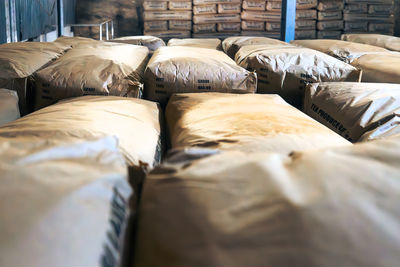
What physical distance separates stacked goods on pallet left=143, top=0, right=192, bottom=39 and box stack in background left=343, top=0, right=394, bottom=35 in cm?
282

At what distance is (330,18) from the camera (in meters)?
7.89

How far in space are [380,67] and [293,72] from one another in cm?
70

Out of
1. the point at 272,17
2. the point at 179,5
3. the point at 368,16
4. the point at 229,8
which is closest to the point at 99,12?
the point at 179,5

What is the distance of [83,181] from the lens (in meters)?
0.82

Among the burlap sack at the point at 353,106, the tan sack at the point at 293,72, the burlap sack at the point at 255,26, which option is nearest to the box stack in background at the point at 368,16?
the burlap sack at the point at 255,26

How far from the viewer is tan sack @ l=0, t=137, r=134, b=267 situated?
0.68m

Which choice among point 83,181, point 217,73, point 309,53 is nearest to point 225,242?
point 83,181

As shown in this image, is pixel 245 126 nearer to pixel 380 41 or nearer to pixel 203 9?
pixel 380 41

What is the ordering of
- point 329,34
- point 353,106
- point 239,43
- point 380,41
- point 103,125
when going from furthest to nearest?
1. point 329,34
2. point 380,41
3. point 239,43
4. point 353,106
5. point 103,125

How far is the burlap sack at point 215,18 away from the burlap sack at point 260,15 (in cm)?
15

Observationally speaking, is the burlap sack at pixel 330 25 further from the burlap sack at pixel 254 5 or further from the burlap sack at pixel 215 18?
the burlap sack at pixel 215 18

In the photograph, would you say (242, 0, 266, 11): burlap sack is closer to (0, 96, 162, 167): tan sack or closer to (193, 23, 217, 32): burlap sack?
(193, 23, 217, 32): burlap sack

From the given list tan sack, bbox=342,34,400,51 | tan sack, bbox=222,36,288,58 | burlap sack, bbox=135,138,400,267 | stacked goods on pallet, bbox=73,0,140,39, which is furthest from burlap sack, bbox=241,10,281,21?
burlap sack, bbox=135,138,400,267

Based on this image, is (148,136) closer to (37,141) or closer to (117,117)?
(117,117)
